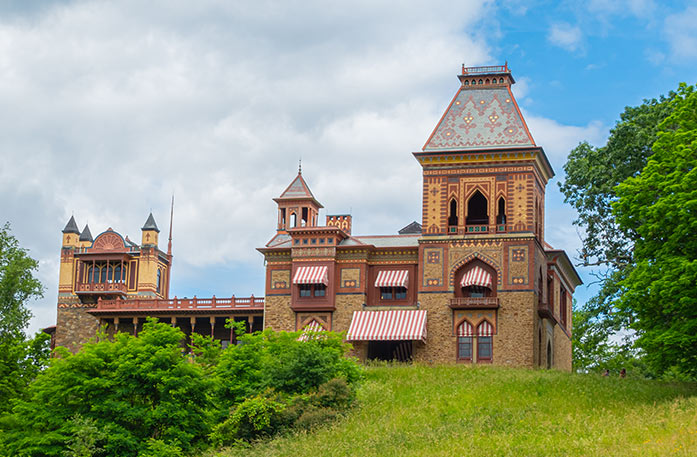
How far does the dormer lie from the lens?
7181cm

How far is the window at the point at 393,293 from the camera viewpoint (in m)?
64.2

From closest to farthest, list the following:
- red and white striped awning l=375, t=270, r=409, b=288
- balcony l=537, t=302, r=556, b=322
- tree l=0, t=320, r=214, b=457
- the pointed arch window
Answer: tree l=0, t=320, r=214, b=457 < balcony l=537, t=302, r=556, b=322 < the pointed arch window < red and white striped awning l=375, t=270, r=409, b=288

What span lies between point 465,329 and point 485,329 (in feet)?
3.78

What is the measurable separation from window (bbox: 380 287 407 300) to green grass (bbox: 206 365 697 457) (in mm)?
13241

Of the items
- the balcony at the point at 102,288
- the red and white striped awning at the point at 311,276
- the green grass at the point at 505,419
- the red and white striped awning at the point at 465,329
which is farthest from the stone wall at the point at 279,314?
the balcony at the point at 102,288

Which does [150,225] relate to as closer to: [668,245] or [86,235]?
[86,235]

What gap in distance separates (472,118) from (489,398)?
77.9ft

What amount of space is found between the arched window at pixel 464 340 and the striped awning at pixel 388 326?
2.08 meters

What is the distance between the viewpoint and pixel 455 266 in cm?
6184

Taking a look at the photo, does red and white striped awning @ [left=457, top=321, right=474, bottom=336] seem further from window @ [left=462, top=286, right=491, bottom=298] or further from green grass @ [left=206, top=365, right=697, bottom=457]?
green grass @ [left=206, top=365, right=697, bottom=457]

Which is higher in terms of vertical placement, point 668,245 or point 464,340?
point 668,245

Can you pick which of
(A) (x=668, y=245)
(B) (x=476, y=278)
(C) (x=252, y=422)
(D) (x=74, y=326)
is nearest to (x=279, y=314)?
(B) (x=476, y=278)

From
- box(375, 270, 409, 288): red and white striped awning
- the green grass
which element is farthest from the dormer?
the green grass

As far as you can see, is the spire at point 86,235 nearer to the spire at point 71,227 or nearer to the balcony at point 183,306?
the spire at point 71,227
